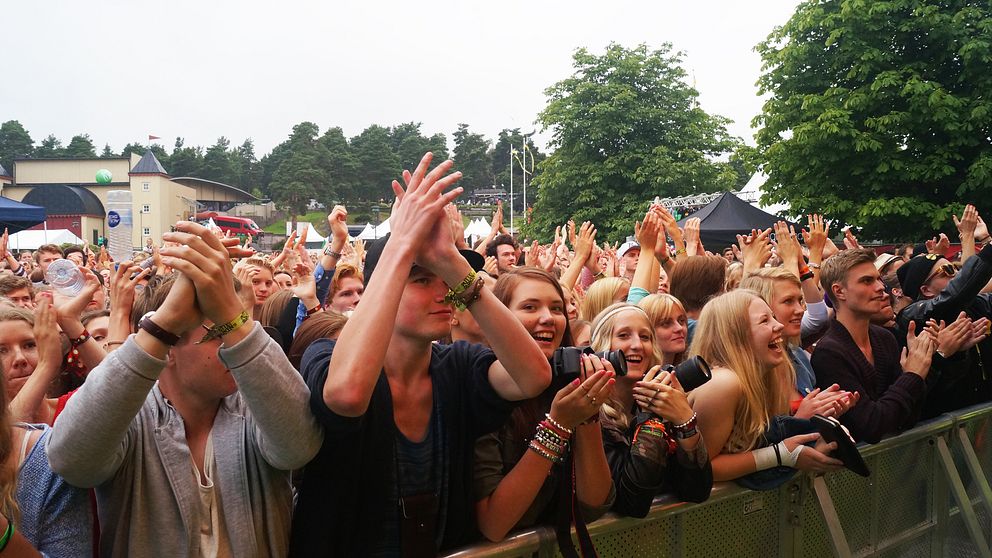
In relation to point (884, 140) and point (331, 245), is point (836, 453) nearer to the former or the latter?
point (331, 245)

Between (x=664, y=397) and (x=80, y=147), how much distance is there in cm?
14232


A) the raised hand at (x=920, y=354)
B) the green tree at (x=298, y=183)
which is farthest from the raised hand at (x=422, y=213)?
the green tree at (x=298, y=183)

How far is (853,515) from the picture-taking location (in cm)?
354

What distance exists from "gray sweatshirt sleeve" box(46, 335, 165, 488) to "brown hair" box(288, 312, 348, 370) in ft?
2.91

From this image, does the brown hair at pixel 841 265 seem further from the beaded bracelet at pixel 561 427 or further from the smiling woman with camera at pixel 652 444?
the beaded bracelet at pixel 561 427

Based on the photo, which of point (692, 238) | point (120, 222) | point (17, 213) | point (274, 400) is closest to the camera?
point (274, 400)

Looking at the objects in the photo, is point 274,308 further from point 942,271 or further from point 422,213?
point 942,271

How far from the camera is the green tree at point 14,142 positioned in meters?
121

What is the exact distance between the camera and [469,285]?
79.4 inches

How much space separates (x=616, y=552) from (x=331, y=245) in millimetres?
4208

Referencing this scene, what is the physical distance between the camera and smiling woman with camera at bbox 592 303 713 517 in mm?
2508

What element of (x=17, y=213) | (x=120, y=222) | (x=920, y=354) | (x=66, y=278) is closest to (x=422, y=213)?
(x=66, y=278)

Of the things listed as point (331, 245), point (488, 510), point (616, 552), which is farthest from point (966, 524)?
point (331, 245)

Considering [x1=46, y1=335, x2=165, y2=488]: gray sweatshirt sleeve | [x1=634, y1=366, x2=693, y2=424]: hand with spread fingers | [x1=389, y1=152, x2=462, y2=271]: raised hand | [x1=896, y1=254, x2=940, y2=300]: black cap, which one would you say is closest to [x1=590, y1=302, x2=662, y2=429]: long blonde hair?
[x1=634, y1=366, x2=693, y2=424]: hand with spread fingers
